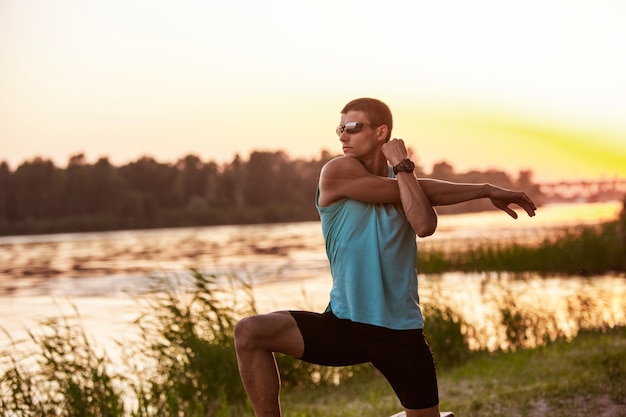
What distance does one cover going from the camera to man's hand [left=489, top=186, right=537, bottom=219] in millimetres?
3920

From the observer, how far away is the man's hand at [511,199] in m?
3.92

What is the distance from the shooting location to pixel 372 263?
3803mm

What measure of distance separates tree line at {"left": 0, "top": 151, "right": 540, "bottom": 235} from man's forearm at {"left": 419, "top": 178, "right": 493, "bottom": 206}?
201ft

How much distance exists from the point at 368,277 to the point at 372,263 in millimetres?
70

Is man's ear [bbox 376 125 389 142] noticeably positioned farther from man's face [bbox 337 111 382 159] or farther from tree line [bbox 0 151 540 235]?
tree line [bbox 0 151 540 235]

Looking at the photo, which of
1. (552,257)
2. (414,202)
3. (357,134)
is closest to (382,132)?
(357,134)

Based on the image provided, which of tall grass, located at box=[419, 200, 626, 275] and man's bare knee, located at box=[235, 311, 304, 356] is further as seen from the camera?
tall grass, located at box=[419, 200, 626, 275]

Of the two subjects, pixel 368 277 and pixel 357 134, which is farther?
pixel 357 134

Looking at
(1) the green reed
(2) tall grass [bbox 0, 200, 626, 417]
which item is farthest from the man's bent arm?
(1) the green reed

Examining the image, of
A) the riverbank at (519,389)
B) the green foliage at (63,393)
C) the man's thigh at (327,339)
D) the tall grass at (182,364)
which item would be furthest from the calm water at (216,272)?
the man's thigh at (327,339)

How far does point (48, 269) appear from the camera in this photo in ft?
114

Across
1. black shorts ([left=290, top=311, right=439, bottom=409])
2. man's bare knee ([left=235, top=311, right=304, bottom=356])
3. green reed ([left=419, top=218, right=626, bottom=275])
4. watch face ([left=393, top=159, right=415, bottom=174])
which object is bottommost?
green reed ([left=419, top=218, right=626, bottom=275])

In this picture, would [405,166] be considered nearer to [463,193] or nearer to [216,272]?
[463,193]

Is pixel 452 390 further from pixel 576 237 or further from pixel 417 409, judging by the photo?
pixel 576 237
